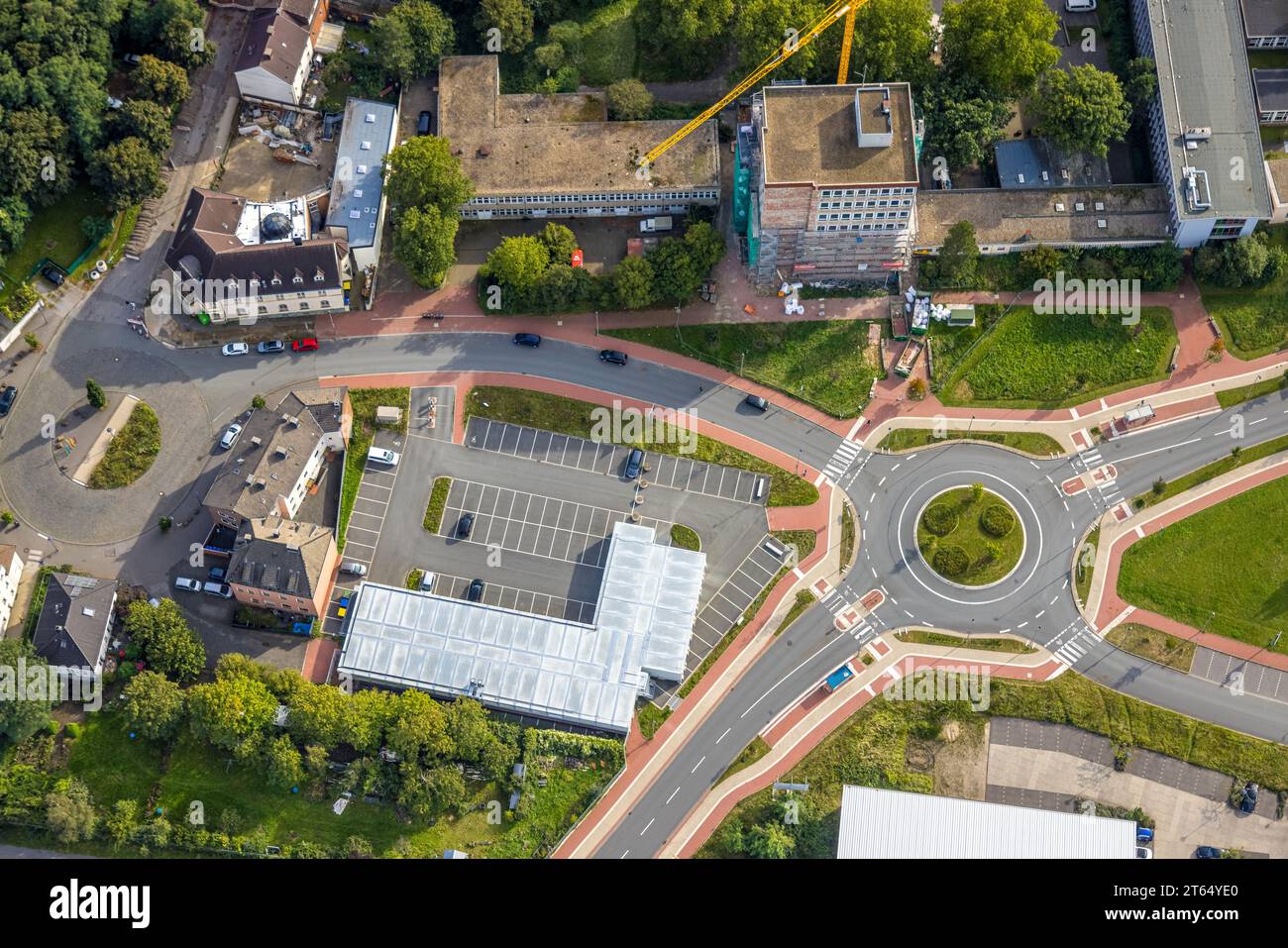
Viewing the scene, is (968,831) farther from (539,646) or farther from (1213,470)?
(1213,470)

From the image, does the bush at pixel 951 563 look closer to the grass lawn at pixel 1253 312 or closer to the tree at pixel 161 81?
the grass lawn at pixel 1253 312

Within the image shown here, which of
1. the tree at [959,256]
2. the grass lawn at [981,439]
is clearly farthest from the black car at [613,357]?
the tree at [959,256]

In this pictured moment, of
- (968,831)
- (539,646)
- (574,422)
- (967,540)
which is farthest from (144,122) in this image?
(968,831)

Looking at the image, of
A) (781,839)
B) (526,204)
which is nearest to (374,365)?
(526,204)

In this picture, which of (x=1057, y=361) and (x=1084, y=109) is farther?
(x=1084, y=109)

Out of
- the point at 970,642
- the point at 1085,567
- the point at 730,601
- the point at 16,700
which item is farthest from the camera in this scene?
the point at 1085,567

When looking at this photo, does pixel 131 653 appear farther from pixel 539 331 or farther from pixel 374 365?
pixel 539 331

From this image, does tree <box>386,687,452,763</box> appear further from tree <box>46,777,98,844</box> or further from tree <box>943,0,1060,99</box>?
tree <box>943,0,1060,99</box>
